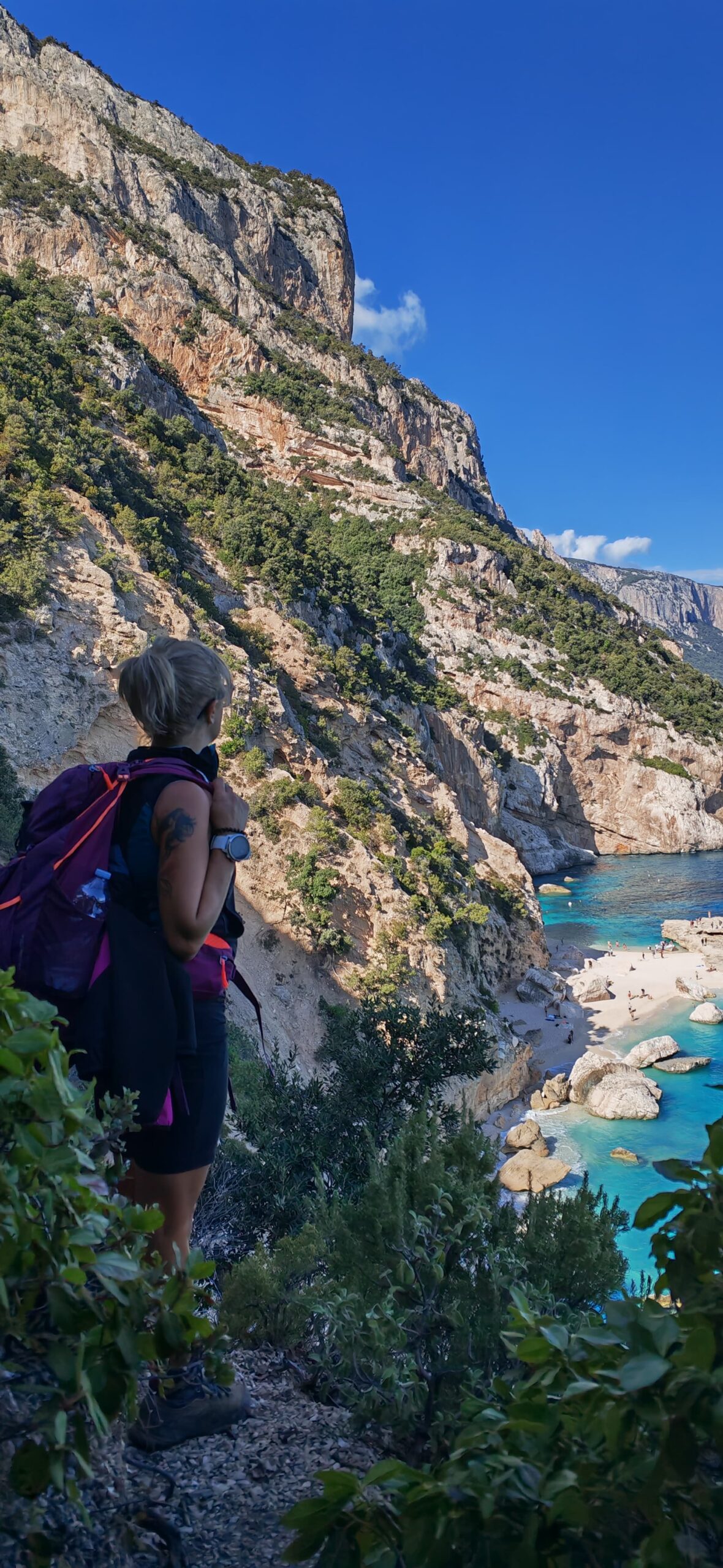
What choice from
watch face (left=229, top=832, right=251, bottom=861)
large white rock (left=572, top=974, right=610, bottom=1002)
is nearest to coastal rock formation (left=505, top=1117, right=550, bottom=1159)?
large white rock (left=572, top=974, right=610, bottom=1002)

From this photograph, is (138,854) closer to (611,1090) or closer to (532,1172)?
(532,1172)

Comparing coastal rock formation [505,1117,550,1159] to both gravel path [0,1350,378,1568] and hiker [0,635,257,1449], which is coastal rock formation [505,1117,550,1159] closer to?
gravel path [0,1350,378,1568]

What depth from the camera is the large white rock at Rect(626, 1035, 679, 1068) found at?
71.7 feet

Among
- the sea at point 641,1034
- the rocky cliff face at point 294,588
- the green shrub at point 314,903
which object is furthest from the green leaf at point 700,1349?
the green shrub at point 314,903

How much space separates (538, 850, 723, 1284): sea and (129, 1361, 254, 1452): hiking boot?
141cm

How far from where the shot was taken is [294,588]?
22.3m

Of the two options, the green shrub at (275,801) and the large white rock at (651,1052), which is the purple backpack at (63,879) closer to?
the green shrub at (275,801)

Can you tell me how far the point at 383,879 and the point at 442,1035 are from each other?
5.86 meters

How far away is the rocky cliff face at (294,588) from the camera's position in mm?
14836

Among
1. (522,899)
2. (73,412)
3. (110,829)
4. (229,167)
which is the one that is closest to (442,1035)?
(110,829)

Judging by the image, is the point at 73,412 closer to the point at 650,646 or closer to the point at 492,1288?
the point at 492,1288

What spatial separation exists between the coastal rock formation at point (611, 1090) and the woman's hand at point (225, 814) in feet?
64.5

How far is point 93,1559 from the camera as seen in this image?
1.46 metres

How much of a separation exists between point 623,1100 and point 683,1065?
354cm
